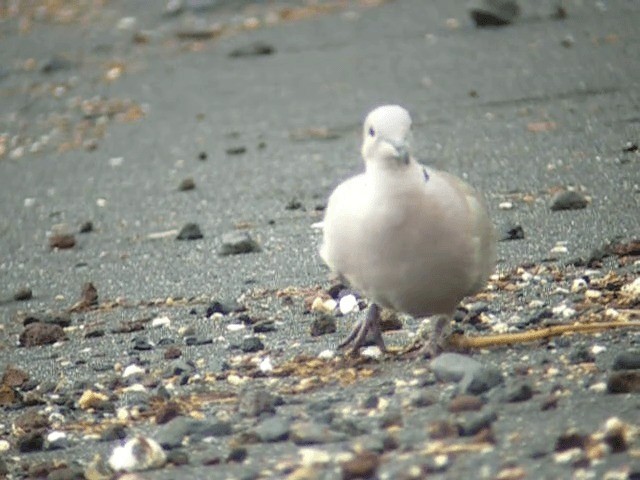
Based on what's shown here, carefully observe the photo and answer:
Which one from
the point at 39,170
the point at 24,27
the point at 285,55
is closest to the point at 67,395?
the point at 39,170

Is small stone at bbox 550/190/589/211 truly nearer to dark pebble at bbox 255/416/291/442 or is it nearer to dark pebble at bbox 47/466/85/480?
dark pebble at bbox 255/416/291/442

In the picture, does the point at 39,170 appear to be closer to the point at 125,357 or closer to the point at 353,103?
the point at 353,103

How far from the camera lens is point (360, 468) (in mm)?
4168

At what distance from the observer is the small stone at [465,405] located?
456cm

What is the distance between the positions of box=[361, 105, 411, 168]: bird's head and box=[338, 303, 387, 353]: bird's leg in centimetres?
71

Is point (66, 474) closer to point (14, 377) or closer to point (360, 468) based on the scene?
point (360, 468)

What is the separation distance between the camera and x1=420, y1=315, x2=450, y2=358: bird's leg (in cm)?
535

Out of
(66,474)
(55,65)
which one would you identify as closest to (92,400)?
(66,474)

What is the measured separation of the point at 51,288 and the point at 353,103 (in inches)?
131

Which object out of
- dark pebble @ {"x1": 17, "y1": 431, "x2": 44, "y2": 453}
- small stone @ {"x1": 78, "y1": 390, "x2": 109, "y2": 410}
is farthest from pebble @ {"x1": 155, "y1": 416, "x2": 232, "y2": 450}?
small stone @ {"x1": 78, "y1": 390, "x2": 109, "y2": 410}

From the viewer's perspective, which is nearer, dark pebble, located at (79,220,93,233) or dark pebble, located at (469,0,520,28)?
dark pebble, located at (79,220,93,233)

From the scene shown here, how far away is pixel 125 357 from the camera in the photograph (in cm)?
598

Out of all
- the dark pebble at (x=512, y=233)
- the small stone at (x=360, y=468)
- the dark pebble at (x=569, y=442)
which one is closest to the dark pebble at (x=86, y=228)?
the dark pebble at (x=512, y=233)

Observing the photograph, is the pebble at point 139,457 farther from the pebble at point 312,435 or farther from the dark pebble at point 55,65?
the dark pebble at point 55,65
